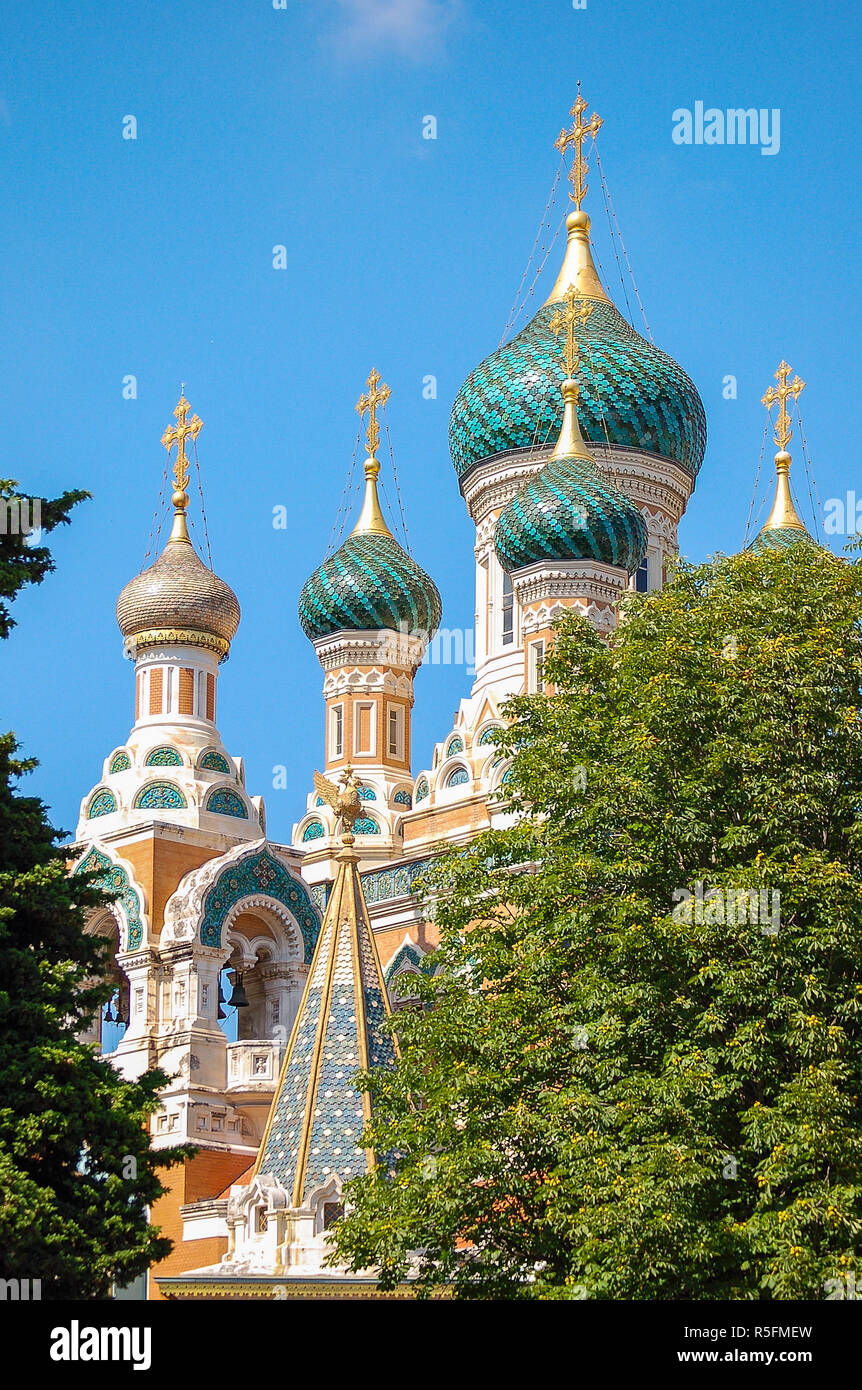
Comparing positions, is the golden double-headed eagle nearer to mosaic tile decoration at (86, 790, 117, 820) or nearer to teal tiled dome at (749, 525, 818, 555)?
mosaic tile decoration at (86, 790, 117, 820)

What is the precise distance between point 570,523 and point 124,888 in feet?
20.4

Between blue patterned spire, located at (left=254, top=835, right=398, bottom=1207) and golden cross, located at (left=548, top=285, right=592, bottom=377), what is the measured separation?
1139cm

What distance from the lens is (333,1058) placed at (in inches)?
600

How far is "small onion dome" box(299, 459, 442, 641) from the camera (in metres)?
28.5

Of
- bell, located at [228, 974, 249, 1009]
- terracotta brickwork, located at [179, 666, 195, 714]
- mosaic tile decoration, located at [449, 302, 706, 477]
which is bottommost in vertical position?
bell, located at [228, 974, 249, 1009]

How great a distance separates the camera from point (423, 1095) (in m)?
13.8

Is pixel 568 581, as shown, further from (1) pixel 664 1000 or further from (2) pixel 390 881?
(1) pixel 664 1000

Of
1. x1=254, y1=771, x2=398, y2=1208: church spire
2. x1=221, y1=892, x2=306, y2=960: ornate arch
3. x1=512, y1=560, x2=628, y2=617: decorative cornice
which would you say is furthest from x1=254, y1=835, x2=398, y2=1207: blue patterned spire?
x1=512, y1=560, x2=628, y2=617: decorative cornice

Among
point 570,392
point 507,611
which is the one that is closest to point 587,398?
point 570,392

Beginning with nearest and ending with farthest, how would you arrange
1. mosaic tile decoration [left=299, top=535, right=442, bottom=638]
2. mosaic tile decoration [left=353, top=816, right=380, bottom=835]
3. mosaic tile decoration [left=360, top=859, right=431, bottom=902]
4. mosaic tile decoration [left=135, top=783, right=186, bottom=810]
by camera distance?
mosaic tile decoration [left=360, top=859, right=431, bottom=902]
mosaic tile decoration [left=135, top=783, right=186, bottom=810]
mosaic tile decoration [left=353, top=816, right=380, bottom=835]
mosaic tile decoration [left=299, top=535, right=442, bottom=638]

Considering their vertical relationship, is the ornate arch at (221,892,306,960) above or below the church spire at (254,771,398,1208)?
above

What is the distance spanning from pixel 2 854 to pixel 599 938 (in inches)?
131
